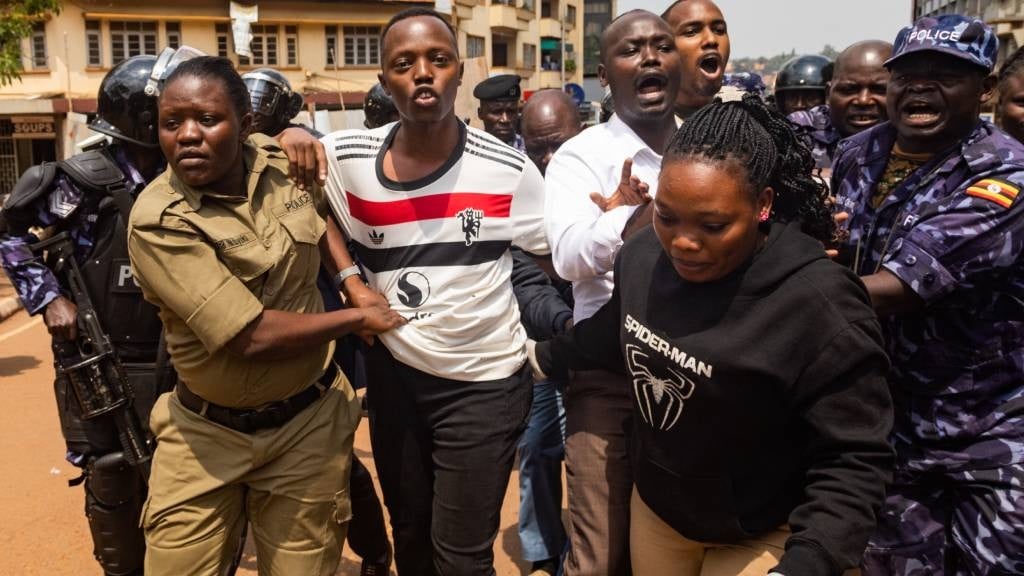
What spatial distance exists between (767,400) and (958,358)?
82cm

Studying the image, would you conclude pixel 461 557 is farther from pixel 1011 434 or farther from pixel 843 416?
pixel 1011 434

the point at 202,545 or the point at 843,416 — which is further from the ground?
the point at 843,416

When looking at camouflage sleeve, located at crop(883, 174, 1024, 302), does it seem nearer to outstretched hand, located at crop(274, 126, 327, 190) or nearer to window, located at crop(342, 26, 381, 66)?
outstretched hand, located at crop(274, 126, 327, 190)

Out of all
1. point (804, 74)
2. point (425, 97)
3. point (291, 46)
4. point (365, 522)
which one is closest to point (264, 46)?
point (291, 46)

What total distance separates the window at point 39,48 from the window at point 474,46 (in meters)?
16.2

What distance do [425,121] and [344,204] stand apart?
16.4 inches

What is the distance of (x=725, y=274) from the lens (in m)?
2.12

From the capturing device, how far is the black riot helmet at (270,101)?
4.19 meters

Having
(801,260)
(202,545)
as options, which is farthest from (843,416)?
(202,545)

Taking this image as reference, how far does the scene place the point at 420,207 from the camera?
9.53 ft

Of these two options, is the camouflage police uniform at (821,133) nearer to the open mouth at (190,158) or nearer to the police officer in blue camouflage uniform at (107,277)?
the open mouth at (190,158)

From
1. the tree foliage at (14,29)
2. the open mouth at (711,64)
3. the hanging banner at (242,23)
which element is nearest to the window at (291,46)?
the hanging banner at (242,23)

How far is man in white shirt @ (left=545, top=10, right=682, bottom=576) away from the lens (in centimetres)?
267

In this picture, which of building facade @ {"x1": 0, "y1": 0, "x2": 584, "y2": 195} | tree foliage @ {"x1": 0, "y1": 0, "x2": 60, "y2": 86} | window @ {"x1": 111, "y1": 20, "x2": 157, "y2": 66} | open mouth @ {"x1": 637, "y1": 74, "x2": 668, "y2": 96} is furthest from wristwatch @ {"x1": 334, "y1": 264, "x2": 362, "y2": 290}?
window @ {"x1": 111, "y1": 20, "x2": 157, "y2": 66}
